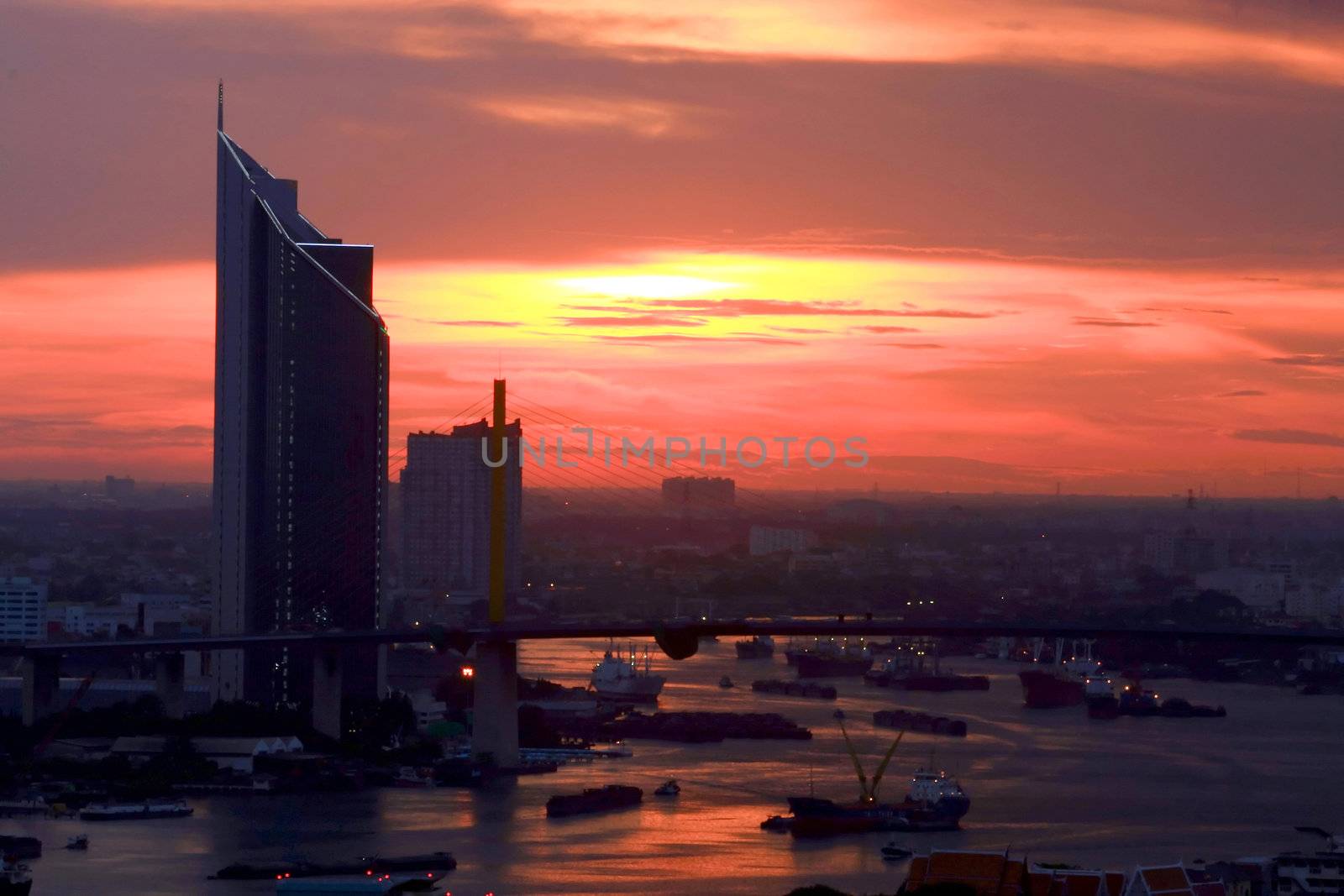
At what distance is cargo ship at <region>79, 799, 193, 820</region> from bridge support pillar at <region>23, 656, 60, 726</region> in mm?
4357

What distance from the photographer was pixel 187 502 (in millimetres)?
65500

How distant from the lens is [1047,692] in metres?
27.7

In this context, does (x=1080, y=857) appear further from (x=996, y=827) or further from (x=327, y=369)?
(x=327, y=369)

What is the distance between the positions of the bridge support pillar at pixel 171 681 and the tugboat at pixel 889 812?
706 cm

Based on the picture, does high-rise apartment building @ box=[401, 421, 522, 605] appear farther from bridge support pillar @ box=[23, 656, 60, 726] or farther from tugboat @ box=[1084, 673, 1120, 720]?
bridge support pillar @ box=[23, 656, 60, 726]

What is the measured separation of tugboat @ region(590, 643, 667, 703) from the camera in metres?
27.2

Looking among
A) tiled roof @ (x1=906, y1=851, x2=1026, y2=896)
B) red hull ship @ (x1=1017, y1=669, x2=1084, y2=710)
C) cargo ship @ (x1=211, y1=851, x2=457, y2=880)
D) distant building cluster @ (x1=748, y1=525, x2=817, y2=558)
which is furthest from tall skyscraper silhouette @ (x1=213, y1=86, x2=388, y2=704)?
tiled roof @ (x1=906, y1=851, x2=1026, y2=896)

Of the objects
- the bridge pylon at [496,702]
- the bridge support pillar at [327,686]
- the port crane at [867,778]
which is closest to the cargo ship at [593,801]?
the port crane at [867,778]

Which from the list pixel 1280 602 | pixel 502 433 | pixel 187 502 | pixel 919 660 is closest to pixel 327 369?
pixel 502 433

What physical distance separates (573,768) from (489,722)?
802 millimetres

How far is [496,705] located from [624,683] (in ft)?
26.2

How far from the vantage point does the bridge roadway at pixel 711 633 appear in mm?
18516

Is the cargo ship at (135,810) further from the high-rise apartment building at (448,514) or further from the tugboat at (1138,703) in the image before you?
the high-rise apartment building at (448,514)

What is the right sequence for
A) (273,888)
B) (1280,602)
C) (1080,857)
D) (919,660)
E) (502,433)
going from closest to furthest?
(273,888) → (1080,857) → (502,433) → (919,660) → (1280,602)
